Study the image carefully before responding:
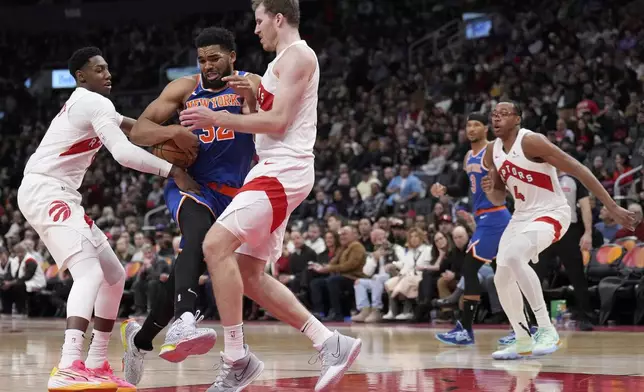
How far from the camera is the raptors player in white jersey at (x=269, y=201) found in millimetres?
5199

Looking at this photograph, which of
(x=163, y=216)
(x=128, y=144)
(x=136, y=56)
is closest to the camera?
(x=128, y=144)

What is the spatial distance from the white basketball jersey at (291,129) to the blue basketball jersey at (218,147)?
51cm

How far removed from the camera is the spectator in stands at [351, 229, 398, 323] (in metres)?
15.1

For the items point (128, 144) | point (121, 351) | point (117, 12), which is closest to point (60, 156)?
point (128, 144)

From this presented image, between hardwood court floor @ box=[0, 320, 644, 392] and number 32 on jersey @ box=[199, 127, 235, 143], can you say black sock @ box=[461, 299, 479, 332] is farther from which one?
number 32 on jersey @ box=[199, 127, 235, 143]

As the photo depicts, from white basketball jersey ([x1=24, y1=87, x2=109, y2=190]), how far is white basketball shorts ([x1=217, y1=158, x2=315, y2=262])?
47.0 inches

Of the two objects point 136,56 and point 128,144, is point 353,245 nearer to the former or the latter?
point 128,144

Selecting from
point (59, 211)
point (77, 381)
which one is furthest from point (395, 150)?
point (77, 381)

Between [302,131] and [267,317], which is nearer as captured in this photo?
[302,131]

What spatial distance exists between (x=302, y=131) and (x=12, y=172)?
23518 mm

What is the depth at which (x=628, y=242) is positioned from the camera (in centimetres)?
1309

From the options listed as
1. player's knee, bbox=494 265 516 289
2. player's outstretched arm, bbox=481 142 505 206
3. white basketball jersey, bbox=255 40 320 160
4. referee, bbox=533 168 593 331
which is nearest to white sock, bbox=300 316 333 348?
white basketball jersey, bbox=255 40 320 160

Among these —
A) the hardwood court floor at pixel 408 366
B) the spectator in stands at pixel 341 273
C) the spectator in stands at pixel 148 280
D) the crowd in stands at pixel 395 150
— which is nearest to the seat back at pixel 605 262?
the crowd in stands at pixel 395 150

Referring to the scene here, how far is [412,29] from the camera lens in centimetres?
2761
